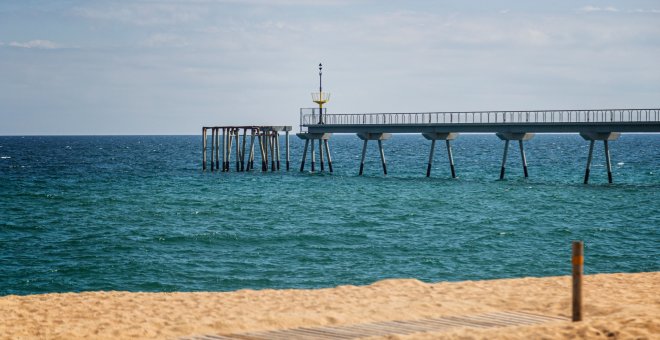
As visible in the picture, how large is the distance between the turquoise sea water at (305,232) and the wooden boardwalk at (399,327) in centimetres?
1052

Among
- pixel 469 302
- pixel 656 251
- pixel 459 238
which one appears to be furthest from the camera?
pixel 459 238

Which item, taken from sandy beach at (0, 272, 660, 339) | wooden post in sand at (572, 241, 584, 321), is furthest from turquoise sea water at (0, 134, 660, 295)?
wooden post in sand at (572, 241, 584, 321)

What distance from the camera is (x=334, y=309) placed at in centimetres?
1558

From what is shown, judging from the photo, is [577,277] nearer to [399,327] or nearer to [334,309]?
[399,327]

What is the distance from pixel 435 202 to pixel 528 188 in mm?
11584

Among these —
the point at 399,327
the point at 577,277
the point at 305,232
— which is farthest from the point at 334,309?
the point at 305,232

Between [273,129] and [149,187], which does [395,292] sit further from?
[273,129]

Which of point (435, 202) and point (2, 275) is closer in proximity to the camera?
point (2, 275)

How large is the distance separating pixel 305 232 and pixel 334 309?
2014 centimetres

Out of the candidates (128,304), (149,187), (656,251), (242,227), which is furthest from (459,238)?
(149,187)

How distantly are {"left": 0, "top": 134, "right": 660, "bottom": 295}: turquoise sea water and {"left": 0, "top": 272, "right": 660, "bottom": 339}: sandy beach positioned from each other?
6.87m

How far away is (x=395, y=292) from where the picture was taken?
697 inches

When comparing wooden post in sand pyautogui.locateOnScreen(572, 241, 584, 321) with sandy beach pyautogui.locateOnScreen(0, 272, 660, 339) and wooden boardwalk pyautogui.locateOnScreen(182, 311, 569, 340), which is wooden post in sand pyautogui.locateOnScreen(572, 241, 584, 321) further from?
wooden boardwalk pyautogui.locateOnScreen(182, 311, 569, 340)

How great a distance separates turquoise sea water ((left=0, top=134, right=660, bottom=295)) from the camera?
26594 millimetres
